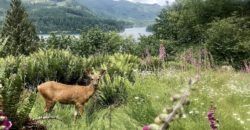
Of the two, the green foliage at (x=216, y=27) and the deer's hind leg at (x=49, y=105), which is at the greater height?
the deer's hind leg at (x=49, y=105)

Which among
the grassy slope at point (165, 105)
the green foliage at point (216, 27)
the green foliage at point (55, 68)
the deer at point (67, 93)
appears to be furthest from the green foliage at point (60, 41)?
the deer at point (67, 93)

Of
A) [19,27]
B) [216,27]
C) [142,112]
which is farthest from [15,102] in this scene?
[19,27]

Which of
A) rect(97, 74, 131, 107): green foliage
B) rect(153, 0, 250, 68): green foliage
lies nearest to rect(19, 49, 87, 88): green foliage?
rect(97, 74, 131, 107): green foliage

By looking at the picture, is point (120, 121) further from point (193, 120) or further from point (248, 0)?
point (248, 0)

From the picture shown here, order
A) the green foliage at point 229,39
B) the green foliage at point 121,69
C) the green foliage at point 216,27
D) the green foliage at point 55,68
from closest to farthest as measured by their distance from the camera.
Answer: the green foliage at point 121,69 < the green foliage at point 55,68 < the green foliage at point 229,39 < the green foliage at point 216,27

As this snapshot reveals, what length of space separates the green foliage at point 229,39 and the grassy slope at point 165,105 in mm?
27044

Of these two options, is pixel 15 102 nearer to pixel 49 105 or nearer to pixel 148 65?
pixel 49 105

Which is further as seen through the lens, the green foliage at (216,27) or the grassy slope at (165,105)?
the green foliage at (216,27)

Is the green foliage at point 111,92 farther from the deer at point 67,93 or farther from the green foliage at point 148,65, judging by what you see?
the green foliage at point 148,65

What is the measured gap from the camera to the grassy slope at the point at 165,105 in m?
6.96

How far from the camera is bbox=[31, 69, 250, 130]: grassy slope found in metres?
6.96

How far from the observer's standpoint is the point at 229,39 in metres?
37.8

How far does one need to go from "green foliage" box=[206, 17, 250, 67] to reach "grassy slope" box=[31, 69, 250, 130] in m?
27.0

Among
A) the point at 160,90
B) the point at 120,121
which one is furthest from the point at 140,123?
the point at 160,90
